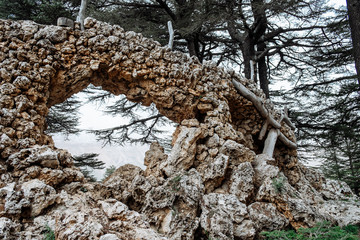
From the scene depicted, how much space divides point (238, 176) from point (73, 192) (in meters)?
2.66

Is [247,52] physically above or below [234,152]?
above

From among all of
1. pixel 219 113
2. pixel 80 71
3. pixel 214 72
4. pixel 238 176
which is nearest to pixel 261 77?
pixel 214 72

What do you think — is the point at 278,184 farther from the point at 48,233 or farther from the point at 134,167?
the point at 48,233

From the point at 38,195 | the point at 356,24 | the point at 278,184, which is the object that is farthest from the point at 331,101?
the point at 38,195

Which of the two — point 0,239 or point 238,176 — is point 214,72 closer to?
point 238,176

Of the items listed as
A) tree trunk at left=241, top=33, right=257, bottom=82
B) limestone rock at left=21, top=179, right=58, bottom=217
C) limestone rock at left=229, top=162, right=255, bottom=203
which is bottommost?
limestone rock at left=21, top=179, right=58, bottom=217

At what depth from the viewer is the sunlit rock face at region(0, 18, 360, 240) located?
286cm

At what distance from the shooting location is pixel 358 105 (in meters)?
8.46

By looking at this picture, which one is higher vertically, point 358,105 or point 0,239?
point 358,105

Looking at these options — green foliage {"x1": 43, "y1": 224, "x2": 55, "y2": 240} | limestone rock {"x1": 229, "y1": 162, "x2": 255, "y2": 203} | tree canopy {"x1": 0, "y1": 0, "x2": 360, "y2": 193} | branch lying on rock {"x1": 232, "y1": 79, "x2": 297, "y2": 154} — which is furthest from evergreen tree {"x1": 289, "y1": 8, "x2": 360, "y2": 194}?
green foliage {"x1": 43, "y1": 224, "x2": 55, "y2": 240}

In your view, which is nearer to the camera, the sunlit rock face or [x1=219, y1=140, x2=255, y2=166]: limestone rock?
the sunlit rock face

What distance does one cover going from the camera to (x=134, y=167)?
4352 mm

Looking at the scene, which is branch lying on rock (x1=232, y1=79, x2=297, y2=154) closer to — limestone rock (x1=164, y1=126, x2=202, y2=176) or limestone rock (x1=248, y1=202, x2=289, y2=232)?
limestone rock (x1=164, y1=126, x2=202, y2=176)

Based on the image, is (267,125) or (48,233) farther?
(267,125)
